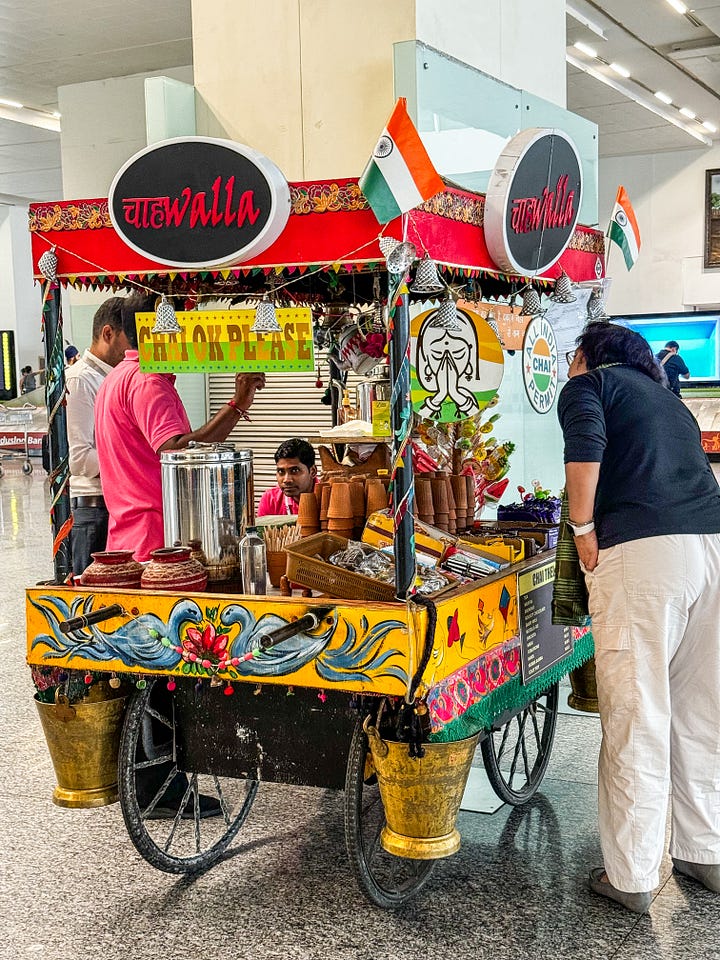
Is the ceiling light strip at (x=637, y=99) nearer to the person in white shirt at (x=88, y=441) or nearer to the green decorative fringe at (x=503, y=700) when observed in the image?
the person in white shirt at (x=88, y=441)

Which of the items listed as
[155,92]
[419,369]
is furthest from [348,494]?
[155,92]

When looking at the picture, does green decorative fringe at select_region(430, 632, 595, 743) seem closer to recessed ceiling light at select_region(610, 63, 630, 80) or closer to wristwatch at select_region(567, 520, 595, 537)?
wristwatch at select_region(567, 520, 595, 537)

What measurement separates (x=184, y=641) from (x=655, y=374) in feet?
5.21

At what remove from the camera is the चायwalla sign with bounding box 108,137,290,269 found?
283cm

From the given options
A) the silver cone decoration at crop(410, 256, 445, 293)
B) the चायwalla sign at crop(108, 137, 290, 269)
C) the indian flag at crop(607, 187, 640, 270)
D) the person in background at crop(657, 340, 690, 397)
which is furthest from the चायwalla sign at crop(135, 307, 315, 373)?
the person in background at crop(657, 340, 690, 397)

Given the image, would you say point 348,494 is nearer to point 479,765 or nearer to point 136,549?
point 136,549

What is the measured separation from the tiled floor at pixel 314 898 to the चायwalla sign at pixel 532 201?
1.88 metres

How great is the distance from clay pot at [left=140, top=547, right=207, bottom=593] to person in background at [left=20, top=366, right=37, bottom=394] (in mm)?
18835

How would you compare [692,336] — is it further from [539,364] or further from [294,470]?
[294,470]

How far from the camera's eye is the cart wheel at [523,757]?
3676 mm

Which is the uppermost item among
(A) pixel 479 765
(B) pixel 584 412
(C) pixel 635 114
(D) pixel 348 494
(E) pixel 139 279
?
(C) pixel 635 114

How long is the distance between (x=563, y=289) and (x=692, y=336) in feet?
45.1

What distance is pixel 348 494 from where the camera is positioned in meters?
3.28

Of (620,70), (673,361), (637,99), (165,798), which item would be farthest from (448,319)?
(673,361)
